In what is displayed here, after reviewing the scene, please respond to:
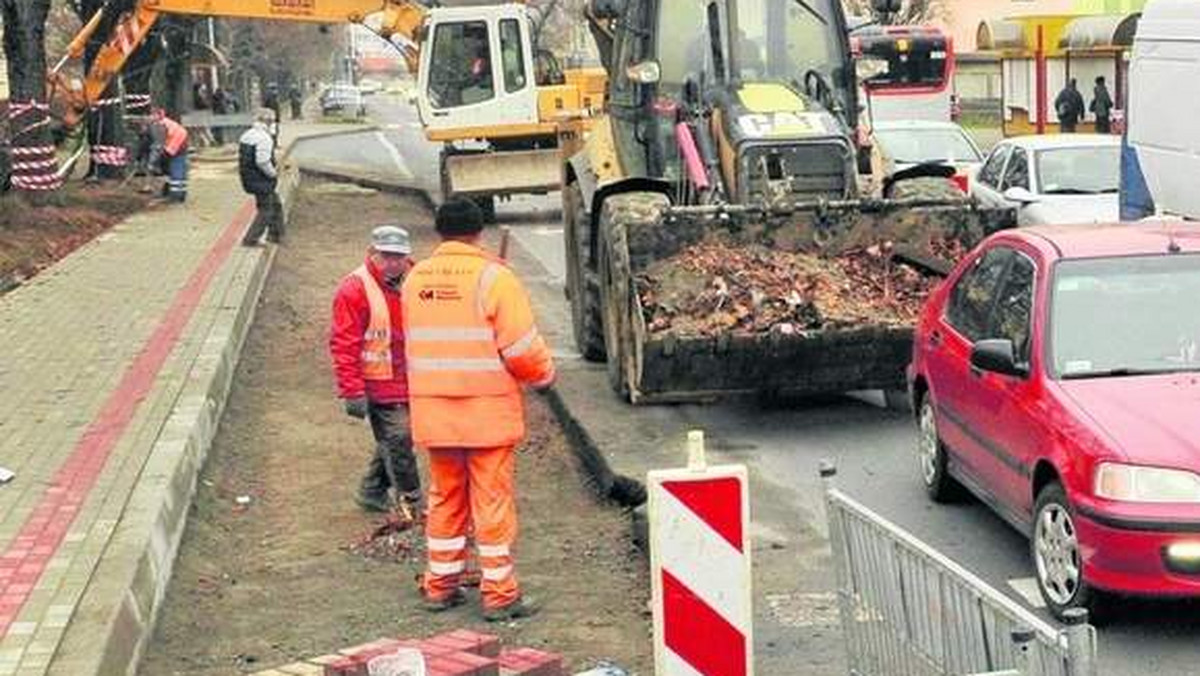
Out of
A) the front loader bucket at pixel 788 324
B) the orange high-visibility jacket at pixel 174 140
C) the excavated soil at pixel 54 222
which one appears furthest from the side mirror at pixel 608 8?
the orange high-visibility jacket at pixel 174 140

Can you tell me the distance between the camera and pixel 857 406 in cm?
1250

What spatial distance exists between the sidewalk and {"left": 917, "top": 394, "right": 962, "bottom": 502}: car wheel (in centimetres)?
384

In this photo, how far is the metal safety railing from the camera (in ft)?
13.6

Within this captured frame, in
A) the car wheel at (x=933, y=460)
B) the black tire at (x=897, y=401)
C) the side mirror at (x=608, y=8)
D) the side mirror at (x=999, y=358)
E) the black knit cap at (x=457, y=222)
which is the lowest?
the black tire at (x=897, y=401)

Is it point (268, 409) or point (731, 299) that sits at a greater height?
point (731, 299)

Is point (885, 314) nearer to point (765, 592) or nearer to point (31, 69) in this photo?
point (765, 592)

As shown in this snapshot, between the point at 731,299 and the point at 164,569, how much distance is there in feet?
13.6

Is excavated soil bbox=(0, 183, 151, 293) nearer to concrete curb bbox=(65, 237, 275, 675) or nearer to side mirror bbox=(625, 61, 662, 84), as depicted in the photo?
concrete curb bbox=(65, 237, 275, 675)

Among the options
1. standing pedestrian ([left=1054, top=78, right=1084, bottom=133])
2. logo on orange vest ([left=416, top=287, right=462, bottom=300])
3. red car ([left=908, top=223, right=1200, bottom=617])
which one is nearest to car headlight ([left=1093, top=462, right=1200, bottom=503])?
red car ([left=908, top=223, right=1200, bottom=617])

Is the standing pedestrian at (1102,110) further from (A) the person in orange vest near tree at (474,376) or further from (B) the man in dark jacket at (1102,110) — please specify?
(A) the person in orange vest near tree at (474,376)

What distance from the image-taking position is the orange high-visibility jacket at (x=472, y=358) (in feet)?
26.3

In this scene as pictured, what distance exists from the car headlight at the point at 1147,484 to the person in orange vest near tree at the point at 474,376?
93.0 inches

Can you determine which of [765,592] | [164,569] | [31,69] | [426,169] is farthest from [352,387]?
[426,169]

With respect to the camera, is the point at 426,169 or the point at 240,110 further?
the point at 240,110
